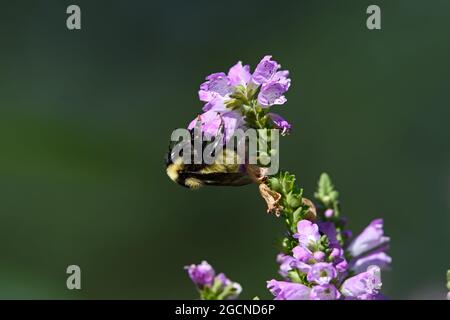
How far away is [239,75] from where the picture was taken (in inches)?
52.9

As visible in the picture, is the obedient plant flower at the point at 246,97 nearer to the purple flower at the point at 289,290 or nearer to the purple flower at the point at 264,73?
the purple flower at the point at 264,73

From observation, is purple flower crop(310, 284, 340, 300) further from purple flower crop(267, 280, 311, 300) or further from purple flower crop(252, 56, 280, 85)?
purple flower crop(252, 56, 280, 85)

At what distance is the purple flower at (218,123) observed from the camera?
4.12 ft

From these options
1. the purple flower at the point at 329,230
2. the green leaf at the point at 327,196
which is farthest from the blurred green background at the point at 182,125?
the purple flower at the point at 329,230

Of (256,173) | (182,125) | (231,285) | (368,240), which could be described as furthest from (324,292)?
(182,125)

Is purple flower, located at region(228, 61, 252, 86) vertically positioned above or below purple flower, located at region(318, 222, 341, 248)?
above

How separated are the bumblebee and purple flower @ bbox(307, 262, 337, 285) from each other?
24 cm

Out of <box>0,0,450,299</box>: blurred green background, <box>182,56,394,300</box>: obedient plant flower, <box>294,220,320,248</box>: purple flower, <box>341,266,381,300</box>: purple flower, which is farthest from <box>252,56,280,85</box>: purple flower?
<box>0,0,450,299</box>: blurred green background

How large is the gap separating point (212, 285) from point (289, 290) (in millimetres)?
127

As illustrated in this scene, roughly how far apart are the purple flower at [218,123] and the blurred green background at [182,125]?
175 inches

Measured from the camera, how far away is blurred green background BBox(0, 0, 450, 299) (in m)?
5.86
